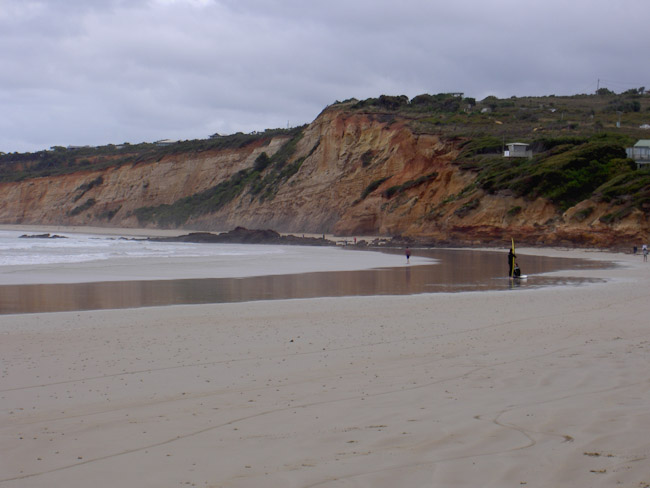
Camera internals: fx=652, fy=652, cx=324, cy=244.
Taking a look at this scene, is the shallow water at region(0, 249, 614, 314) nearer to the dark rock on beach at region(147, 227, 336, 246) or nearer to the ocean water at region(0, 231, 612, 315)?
the ocean water at region(0, 231, 612, 315)

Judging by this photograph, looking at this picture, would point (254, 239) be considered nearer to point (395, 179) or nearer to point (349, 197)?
point (349, 197)

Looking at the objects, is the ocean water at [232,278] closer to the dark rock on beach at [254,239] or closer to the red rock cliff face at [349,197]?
the red rock cliff face at [349,197]

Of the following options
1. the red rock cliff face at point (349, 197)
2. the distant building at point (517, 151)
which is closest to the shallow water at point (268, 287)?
the red rock cliff face at point (349, 197)

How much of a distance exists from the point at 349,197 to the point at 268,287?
3996 cm

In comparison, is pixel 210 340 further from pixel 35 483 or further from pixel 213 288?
pixel 213 288

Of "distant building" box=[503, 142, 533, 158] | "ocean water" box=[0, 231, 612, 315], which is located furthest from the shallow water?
"distant building" box=[503, 142, 533, 158]

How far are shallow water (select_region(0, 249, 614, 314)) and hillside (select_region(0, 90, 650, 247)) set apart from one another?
617 inches

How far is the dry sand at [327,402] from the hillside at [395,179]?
28.6 m

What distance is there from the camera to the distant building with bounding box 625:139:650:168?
4084 cm

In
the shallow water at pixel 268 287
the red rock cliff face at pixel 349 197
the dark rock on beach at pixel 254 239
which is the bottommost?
the shallow water at pixel 268 287

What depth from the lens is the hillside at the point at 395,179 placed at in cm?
3972

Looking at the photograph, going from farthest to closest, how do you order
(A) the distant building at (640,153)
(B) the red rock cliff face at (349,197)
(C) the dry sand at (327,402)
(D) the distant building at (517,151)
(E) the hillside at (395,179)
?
(D) the distant building at (517,151) < (A) the distant building at (640,153) < (E) the hillside at (395,179) < (B) the red rock cliff face at (349,197) < (C) the dry sand at (327,402)

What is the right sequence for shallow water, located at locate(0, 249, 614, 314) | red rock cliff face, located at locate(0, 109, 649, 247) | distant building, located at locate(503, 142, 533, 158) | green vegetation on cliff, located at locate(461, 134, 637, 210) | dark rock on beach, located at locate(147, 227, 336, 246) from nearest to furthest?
shallow water, located at locate(0, 249, 614, 314) → red rock cliff face, located at locate(0, 109, 649, 247) → green vegetation on cliff, located at locate(461, 134, 637, 210) → dark rock on beach, located at locate(147, 227, 336, 246) → distant building, located at locate(503, 142, 533, 158)

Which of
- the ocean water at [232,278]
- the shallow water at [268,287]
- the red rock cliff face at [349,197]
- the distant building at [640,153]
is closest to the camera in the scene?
the shallow water at [268,287]
